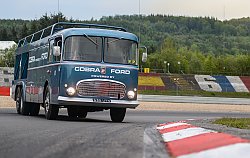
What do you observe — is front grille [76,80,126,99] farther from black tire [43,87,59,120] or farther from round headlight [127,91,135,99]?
black tire [43,87,59,120]

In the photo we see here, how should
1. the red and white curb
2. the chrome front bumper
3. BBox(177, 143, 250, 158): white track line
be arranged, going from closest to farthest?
1. BBox(177, 143, 250, 158): white track line
2. the red and white curb
3. the chrome front bumper

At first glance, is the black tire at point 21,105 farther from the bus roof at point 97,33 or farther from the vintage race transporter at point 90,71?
the bus roof at point 97,33

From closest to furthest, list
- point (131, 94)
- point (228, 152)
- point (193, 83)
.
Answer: point (228, 152) → point (131, 94) → point (193, 83)

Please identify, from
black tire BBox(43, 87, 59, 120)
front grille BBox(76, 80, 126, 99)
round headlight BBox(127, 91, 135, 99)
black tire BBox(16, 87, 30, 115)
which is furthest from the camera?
black tire BBox(16, 87, 30, 115)

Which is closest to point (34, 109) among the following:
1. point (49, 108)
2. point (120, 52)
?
point (49, 108)

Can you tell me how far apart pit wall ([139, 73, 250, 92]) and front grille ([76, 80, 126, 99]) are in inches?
2599

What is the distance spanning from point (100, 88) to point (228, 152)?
34.7 feet

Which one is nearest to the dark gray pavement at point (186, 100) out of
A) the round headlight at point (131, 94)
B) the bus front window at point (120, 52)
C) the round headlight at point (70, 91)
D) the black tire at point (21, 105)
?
the black tire at point (21, 105)

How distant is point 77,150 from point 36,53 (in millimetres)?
13960

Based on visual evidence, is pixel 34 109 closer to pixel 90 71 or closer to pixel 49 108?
pixel 49 108

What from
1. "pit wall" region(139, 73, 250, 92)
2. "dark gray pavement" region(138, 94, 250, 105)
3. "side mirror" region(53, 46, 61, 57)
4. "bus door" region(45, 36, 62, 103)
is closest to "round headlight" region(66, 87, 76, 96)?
"bus door" region(45, 36, 62, 103)

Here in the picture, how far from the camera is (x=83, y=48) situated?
17.9 meters

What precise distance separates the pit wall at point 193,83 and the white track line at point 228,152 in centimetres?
7627

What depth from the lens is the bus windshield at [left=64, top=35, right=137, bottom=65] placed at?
17750 millimetres
